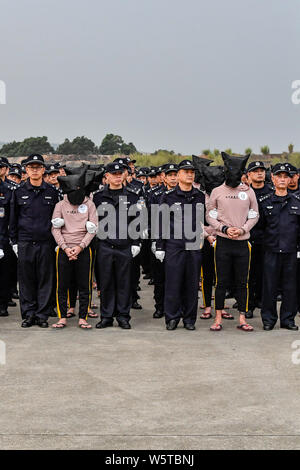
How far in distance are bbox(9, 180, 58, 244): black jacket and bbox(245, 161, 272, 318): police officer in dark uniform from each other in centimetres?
251

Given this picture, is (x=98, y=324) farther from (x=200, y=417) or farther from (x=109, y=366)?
(x=200, y=417)

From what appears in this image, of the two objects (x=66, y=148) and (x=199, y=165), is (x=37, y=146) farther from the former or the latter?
(x=199, y=165)

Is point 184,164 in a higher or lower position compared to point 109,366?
higher

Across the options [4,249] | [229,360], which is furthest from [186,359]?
[4,249]

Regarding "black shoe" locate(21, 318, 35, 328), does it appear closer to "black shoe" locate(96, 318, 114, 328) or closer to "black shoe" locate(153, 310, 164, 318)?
"black shoe" locate(96, 318, 114, 328)

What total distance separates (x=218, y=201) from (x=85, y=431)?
12.0 feet

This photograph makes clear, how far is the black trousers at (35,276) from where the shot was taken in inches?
297

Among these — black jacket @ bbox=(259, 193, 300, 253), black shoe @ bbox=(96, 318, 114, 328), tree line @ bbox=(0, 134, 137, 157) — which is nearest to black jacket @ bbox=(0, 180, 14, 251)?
black shoe @ bbox=(96, 318, 114, 328)

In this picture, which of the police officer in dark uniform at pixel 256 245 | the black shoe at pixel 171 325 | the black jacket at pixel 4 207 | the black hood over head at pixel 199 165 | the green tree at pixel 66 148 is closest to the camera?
the black shoe at pixel 171 325

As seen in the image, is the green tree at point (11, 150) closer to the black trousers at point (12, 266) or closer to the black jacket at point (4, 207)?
the black trousers at point (12, 266)

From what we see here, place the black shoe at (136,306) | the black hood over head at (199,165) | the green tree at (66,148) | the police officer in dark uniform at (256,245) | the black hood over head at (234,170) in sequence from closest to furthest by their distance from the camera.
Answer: the black hood over head at (234,170)
the police officer in dark uniform at (256,245)
the black hood over head at (199,165)
the black shoe at (136,306)
the green tree at (66,148)

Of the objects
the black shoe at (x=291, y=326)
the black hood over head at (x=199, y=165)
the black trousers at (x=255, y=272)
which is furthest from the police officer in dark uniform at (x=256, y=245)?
the black shoe at (x=291, y=326)

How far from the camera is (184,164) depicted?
7.35m

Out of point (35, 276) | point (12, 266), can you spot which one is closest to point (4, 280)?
point (12, 266)
